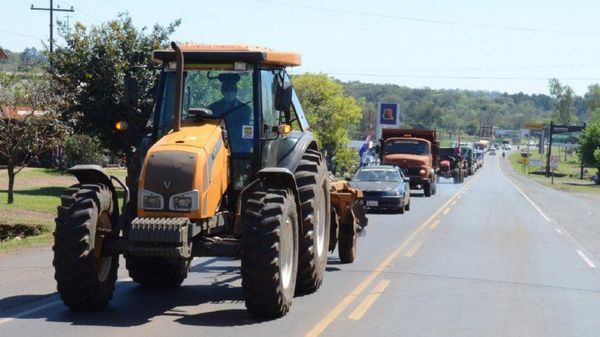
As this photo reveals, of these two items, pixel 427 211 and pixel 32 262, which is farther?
pixel 427 211

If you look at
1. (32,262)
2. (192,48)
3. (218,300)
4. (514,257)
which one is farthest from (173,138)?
(514,257)

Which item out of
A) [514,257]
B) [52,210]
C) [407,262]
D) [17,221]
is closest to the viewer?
[407,262]

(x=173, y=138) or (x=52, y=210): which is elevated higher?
(x=173, y=138)

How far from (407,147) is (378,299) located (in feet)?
101

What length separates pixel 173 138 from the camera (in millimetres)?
9383

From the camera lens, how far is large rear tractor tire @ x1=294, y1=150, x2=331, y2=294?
10.4 meters

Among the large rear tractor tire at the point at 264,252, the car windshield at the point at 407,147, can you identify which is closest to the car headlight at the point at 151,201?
the large rear tractor tire at the point at 264,252

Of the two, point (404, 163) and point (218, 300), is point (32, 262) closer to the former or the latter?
point (218, 300)

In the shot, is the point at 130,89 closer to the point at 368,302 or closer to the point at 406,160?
the point at 368,302

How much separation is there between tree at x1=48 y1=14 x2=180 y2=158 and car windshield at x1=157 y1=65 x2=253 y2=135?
17446 mm

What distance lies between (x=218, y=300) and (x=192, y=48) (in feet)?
9.93

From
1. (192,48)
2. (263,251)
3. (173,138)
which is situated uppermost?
(192,48)

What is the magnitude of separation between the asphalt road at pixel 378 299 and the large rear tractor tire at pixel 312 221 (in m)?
0.29

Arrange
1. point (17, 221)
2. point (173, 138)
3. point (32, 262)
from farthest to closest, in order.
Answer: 1. point (17, 221)
2. point (32, 262)
3. point (173, 138)
